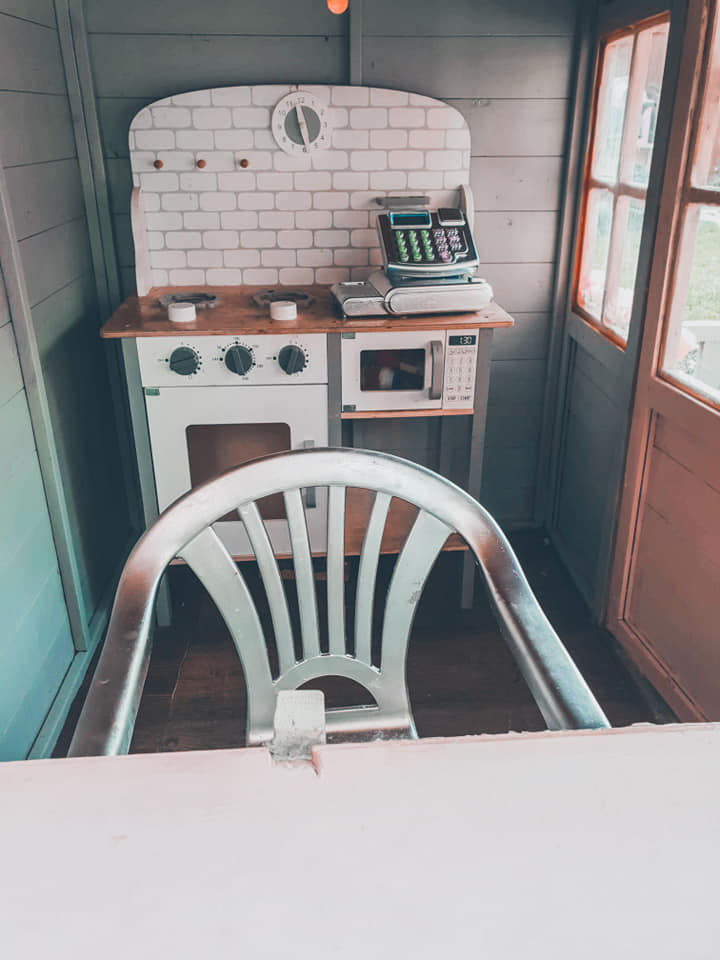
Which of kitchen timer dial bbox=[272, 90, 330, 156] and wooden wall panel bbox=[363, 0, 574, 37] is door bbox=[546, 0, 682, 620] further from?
kitchen timer dial bbox=[272, 90, 330, 156]

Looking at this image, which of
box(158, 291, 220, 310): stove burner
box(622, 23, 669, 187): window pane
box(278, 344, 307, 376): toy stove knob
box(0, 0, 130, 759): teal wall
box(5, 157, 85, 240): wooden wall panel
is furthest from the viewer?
box(158, 291, 220, 310): stove burner

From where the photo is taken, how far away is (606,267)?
8.20ft

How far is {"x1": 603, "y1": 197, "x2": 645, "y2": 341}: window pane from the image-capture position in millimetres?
2264

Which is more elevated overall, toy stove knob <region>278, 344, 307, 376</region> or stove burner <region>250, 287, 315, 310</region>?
stove burner <region>250, 287, 315, 310</region>

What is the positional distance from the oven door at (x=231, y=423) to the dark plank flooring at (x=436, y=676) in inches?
13.2

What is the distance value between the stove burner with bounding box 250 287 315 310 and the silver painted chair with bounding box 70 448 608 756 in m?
1.37

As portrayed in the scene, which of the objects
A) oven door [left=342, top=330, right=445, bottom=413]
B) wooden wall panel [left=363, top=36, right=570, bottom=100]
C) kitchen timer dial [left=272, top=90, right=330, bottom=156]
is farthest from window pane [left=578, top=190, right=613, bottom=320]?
kitchen timer dial [left=272, top=90, right=330, bottom=156]

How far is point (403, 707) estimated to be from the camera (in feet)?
4.29

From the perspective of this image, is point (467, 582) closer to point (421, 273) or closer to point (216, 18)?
point (421, 273)

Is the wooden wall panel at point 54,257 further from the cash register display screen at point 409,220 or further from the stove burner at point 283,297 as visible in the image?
the cash register display screen at point 409,220

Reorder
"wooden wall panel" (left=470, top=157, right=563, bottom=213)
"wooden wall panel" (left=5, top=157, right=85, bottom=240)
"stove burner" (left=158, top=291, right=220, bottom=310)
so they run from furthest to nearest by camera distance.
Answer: "wooden wall panel" (left=470, top=157, right=563, bottom=213), "stove burner" (left=158, top=291, right=220, bottom=310), "wooden wall panel" (left=5, top=157, right=85, bottom=240)

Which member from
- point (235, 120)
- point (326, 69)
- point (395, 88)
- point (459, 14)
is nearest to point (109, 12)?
point (235, 120)

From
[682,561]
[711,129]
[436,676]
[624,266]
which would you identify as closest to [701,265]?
[711,129]

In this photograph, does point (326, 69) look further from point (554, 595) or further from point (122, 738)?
point (122, 738)
